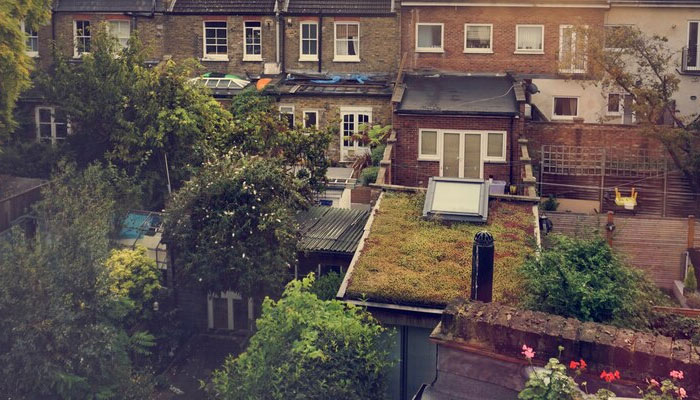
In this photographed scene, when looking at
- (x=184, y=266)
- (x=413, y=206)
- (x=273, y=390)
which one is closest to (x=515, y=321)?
(x=273, y=390)

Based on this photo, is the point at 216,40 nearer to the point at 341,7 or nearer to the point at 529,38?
the point at 341,7

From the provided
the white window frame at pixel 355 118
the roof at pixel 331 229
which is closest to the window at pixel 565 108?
the white window frame at pixel 355 118

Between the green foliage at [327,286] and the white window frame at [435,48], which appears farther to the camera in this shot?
the white window frame at [435,48]

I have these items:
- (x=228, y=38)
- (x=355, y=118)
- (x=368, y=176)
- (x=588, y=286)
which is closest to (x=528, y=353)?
(x=588, y=286)

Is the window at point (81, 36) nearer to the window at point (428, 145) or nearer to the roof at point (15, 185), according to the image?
the roof at point (15, 185)

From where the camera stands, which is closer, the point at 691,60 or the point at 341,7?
the point at 691,60

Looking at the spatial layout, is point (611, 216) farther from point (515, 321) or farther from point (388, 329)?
point (515, 321)
